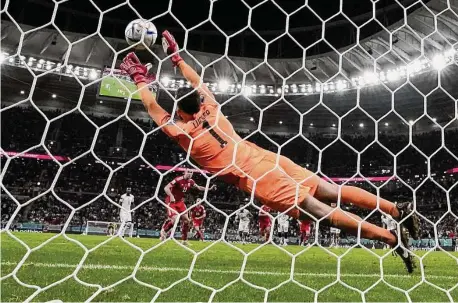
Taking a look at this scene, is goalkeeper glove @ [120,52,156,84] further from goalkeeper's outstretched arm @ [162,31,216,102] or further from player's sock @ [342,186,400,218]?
player's sock @ [342,186,400,218]

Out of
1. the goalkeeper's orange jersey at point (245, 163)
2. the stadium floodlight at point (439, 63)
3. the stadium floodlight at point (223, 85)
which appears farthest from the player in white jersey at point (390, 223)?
the stadium floodlight at point (223, 85)

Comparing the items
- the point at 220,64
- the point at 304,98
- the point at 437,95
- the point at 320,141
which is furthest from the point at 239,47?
the point at 437,95

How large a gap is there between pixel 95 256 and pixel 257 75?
15.5m

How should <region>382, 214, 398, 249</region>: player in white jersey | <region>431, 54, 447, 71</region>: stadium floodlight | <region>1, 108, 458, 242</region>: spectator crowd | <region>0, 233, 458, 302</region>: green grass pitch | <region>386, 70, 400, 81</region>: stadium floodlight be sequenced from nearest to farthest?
<region>0, 233, 458, 302</region>: green grass pitch → <region>382, 214, 398, 249</region>: player in white jersey → <region>431, 54, 447, 71</region>: stadium floodlight → <region>386, 70, 400, 81</region>: stadium floodlight → <region>1, 108, 458, 242</region>: spectator crowd

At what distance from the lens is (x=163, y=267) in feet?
11.5

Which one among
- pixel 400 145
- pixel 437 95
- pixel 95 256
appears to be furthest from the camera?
pixel 400 145

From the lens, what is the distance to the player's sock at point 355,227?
2.80 m

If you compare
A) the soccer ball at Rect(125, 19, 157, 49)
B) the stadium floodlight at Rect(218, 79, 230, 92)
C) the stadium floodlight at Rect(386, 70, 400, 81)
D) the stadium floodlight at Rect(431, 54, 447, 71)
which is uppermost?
the soccer ball at Rect(125, 19, 157, 49)

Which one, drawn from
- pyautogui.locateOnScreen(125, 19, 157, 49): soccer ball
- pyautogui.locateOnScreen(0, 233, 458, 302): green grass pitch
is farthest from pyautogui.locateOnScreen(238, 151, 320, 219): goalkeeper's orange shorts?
pyautogui.locateOnScreen(125, 19, 157, 49): soccer ball

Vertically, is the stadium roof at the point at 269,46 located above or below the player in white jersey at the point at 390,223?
below

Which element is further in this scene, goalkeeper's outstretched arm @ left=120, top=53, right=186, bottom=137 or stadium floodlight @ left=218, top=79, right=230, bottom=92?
stadium floodlight @ left=218, top=79, right=230, bottom=92

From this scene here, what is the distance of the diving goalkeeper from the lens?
9.08ft

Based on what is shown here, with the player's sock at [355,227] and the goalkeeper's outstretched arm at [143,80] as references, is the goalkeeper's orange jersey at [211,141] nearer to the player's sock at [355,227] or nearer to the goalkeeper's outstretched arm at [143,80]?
the goalkeeper's outstretched arm at [143,80]

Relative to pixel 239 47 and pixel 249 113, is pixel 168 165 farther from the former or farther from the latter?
pixel 239 47
